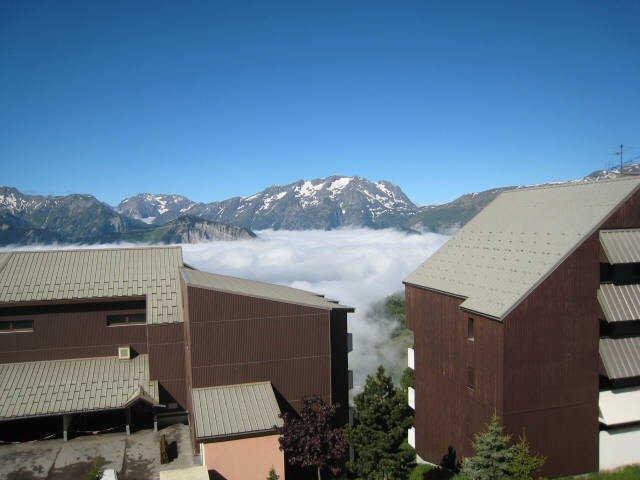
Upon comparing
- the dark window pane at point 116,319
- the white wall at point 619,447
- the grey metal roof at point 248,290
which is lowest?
the white wall at point 619,447

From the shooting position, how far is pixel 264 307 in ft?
82.2

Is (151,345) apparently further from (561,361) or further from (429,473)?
(561,361)

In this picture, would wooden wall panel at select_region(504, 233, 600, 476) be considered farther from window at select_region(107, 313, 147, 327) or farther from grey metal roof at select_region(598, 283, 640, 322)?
window at select_region(107, 313, 147, 327)

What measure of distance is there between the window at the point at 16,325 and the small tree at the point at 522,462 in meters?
25.2

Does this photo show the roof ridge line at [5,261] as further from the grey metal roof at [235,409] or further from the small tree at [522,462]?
the small tree at [522,462]

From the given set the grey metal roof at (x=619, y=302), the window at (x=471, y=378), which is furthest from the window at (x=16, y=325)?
the grey metal roof at (x=619, y=302)

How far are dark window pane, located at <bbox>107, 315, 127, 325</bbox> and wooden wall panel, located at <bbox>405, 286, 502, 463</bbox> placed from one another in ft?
54.0

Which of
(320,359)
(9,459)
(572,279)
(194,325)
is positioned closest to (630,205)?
(572,279)

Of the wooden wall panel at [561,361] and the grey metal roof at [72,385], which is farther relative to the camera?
the grey metal roof at [72,385]

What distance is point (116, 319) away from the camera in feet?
97.7

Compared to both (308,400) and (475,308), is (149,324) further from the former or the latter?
(475,308)

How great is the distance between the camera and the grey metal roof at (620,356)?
21.3 meters

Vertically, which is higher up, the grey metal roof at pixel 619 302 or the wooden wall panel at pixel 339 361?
the grey metal roof at pixel 619 302

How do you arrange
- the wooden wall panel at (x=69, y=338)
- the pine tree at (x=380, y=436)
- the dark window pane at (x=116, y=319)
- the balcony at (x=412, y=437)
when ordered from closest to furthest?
the pine tree at (x=380, y=436), the wooden wall panel at (x=69, y=338), the dark window pane at (x=116, y=319), the balcony at (x=412, y=437)
